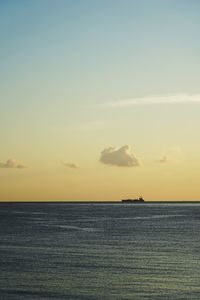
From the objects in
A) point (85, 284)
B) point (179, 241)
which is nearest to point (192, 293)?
point (85, 284)

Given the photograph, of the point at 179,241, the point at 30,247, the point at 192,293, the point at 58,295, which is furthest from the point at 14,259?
the point at 179,241

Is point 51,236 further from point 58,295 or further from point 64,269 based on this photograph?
point 58,295

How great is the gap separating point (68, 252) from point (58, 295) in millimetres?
31609

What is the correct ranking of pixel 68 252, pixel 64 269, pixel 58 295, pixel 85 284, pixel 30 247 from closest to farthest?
pixel 58 295, pixel 85 284, pixel 64 269, pixel 68 252, pixel 30 247

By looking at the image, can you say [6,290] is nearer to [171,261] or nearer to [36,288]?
[36,288]

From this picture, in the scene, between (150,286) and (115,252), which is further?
(115,252)

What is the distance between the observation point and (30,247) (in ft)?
285

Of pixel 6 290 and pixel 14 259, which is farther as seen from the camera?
pixel 14 259

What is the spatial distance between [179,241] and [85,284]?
47875mm

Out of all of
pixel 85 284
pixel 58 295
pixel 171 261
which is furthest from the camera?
pixel 171 261

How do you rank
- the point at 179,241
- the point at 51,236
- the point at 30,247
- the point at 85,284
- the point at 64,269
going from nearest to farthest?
the point at 85,284, the point at 64,269, the point at 30,247, the point at 179,241, the point at 51,236

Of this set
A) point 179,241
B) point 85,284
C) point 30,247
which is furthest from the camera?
point 179,241

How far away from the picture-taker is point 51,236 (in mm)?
108938

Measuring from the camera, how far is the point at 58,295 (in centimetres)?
4916
